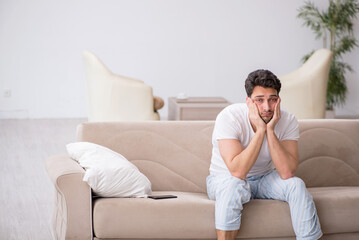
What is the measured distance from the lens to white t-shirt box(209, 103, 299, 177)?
314cm

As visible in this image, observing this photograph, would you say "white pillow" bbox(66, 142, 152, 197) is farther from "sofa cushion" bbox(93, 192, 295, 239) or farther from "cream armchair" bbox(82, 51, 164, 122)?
"cream armchair" bbox(82, 51, 164, 122)

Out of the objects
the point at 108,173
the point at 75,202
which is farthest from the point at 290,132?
the point at 75,202

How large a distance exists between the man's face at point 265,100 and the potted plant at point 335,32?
5.56 metres

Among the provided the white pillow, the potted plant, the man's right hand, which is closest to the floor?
the white pillow

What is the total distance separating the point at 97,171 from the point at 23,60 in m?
5.81

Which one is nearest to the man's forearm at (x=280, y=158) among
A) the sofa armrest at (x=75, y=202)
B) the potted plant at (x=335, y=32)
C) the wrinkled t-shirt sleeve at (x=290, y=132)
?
the wrinkled t-shirt sleeve at (x=290, y=132)

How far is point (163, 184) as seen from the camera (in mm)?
3510

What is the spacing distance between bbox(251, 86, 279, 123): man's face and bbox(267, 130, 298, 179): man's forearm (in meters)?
0.09

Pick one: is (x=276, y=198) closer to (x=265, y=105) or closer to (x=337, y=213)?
(x=337, y=213)

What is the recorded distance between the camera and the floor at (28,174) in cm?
386

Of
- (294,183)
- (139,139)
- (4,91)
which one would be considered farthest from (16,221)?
(4,91)

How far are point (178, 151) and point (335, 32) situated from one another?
19.2ft

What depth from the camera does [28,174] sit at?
5277 mm

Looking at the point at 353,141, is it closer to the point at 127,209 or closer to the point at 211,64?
the point at 127,209
